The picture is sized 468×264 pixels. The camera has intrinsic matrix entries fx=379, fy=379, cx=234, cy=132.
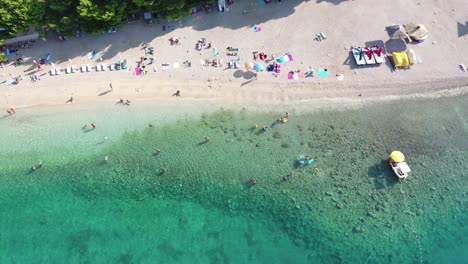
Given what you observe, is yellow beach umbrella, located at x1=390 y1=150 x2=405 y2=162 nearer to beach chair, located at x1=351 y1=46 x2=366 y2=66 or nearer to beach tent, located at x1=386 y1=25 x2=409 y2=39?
beach chair, located at x1=351 y1=46 x2=366 y2=66

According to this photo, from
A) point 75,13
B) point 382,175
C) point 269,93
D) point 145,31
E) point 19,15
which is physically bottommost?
point 382,175

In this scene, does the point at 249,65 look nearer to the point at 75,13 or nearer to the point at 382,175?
the point at 382,175

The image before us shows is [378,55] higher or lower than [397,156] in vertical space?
higher

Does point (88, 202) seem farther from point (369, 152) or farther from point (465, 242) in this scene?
point (465, 242)

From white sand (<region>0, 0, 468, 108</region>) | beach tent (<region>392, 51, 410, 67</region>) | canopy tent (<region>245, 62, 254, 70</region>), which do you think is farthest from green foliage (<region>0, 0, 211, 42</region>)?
beach tent (<region>392, 51, 410, 67</region>)

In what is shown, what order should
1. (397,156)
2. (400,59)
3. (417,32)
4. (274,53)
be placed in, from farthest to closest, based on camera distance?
(274,53) → (417,32) → (400,59) → (397,156)

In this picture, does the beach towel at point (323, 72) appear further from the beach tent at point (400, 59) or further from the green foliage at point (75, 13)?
the green foliage at point (75, 13)

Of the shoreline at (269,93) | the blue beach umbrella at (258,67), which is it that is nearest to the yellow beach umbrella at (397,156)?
the shoreline at (269,93)

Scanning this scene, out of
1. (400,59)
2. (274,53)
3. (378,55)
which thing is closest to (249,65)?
(274,53)
